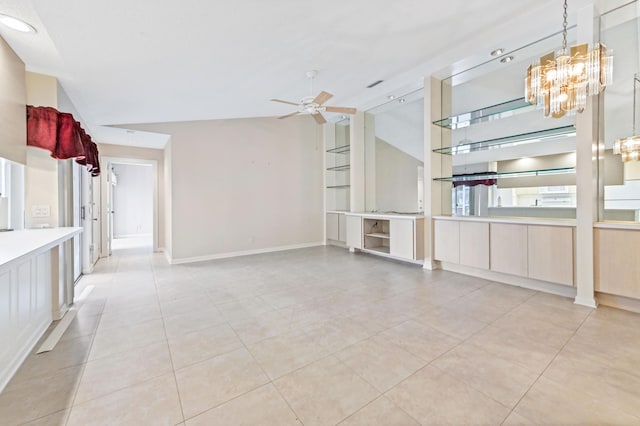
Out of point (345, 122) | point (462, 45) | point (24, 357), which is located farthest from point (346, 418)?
point (345, 122)

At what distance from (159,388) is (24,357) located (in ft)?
4.00

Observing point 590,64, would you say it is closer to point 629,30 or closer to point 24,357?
point 629,30

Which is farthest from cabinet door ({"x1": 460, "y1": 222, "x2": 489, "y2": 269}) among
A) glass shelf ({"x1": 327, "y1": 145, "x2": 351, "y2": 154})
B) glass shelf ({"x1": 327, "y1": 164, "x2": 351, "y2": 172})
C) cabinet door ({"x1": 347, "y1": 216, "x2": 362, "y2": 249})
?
glass shelf ({"x1": 327, "y1": 145, "x2": 351, "y2": 154})

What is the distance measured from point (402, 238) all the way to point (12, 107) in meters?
4.83

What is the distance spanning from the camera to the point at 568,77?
2.34 m

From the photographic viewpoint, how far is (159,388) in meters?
1.66

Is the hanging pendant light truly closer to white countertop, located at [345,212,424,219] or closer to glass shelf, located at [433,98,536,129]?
glass shelf, located at [433,98,536,129]

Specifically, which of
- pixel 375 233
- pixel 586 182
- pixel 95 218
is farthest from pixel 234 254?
pixel 586 182

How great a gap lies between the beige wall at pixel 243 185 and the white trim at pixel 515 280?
3502 mm

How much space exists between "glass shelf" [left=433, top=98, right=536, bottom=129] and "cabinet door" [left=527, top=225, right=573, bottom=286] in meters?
1.56

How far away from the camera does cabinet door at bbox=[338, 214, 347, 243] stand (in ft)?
20.6

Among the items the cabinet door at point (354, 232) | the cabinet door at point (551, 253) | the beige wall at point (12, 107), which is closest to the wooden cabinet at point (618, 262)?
the cabinet door at point (551, 253)

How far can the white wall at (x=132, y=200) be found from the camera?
9.29m

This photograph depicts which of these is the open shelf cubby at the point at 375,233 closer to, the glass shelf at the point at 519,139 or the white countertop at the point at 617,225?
the glass shelf at the point at 519,139
